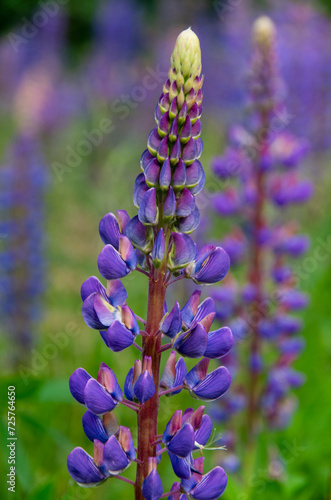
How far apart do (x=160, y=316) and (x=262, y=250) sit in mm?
1471

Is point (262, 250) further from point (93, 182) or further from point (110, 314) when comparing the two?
point (93, 182)

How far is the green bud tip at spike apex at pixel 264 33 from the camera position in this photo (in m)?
2.74

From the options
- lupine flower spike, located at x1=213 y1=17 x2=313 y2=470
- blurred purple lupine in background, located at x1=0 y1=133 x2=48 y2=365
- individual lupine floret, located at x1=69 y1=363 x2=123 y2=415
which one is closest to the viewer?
individual lupine floret, located at x1=69 y1=363 x2=123 y2=415

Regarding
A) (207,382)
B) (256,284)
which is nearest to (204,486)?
(207,382)

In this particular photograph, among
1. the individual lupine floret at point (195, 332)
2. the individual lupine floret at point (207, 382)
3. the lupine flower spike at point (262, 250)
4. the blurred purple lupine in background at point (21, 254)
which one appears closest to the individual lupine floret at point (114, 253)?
the individual lupine floret at point (195, 332)

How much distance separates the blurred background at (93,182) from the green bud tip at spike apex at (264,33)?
0.17 metres

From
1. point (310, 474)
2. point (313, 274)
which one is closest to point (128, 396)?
point (310, 474)

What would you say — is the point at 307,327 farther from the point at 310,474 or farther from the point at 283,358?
the point at 310,474

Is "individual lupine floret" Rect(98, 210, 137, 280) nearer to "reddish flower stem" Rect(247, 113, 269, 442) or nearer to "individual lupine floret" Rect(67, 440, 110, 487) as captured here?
A: "individual lupine floret" Rect(67, 440, 110, 487)

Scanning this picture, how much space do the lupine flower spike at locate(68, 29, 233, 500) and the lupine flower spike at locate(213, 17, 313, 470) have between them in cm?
133

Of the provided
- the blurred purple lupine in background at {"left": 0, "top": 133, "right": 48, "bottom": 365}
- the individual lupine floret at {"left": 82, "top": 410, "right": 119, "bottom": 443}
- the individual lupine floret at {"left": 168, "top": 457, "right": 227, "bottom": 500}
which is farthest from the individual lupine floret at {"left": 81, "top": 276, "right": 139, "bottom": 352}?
the blurred purple lupine in background at {"left": 0, "top": 133, "right": 48, "bottom": 365}

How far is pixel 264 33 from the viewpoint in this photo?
2754mm

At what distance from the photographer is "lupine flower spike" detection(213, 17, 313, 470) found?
2.69 m

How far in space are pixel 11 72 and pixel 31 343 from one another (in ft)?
32.0
